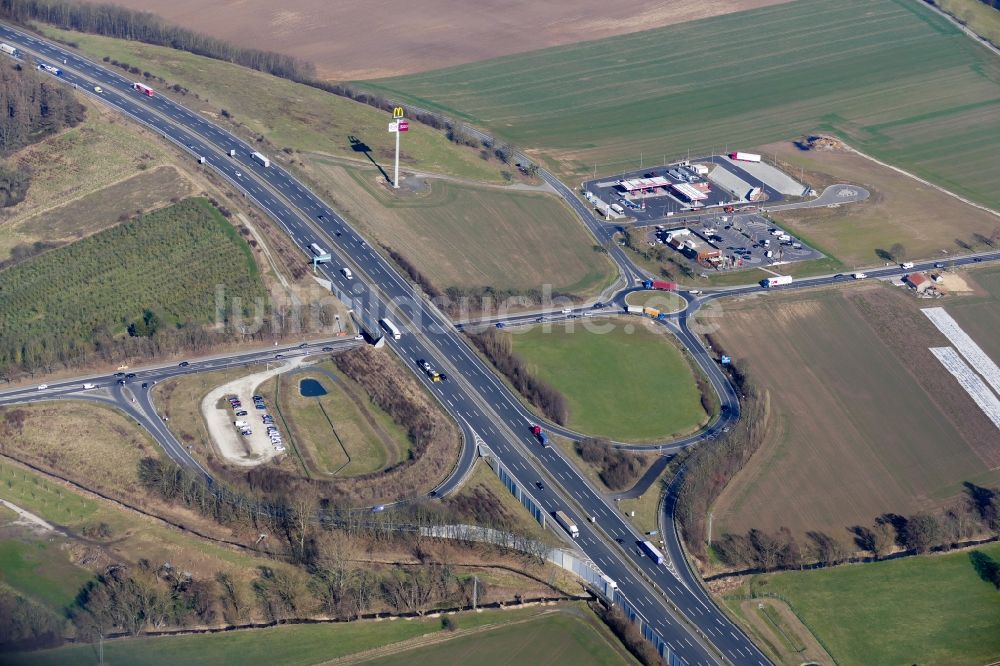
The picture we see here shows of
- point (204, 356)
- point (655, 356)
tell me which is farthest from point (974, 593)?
point (204, 356)

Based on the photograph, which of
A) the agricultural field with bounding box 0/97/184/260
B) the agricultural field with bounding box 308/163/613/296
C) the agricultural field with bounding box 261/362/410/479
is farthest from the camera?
the agricultural field with bounding box 308/163/613/296

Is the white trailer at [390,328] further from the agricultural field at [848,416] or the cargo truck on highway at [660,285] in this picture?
the agricultural field at [848,416]

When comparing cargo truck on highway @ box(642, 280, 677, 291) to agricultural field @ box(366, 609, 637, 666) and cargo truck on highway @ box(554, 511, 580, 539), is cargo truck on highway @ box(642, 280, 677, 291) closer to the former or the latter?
cargo truck on highway @ box(554, 511, 580, 539)

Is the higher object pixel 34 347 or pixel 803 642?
pixel 34 347

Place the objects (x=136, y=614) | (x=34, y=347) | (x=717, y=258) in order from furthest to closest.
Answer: (x=717, y=258), (x=34, y=347), (x=136, y=614)

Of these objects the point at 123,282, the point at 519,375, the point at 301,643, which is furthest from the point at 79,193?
the point at 301,643

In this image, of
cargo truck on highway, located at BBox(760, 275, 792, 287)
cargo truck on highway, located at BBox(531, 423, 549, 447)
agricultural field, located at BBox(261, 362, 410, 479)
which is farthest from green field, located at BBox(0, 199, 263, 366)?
cargo truck on highway, located at BBox(760, 275, 792, 287)

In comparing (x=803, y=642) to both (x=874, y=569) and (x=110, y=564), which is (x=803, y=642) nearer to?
(x=874, y=569)
